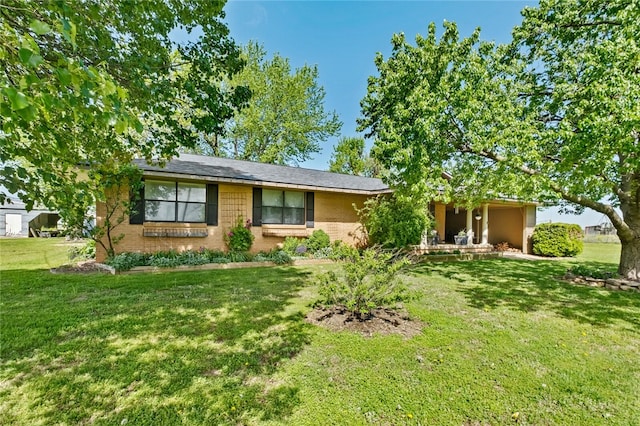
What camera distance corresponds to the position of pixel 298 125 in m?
25.2

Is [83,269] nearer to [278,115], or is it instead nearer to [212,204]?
[212,204]

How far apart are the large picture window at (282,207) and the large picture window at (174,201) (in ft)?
8.03

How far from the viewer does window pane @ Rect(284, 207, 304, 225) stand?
12633 millimetres

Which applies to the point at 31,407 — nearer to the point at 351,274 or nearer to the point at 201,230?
the point at 351,274

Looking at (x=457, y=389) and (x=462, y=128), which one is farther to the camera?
(x=462, y=128)

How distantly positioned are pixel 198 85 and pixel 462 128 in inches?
259

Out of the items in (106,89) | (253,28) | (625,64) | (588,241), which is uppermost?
(253,28)

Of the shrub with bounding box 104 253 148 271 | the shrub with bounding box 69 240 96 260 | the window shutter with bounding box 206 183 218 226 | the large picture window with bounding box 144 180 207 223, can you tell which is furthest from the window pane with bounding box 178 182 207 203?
the shrub with bounding box 69 240 96 260

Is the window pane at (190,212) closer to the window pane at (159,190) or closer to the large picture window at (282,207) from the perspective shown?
the window pane at (159,190)

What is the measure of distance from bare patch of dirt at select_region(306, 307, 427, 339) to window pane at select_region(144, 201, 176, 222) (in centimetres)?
747

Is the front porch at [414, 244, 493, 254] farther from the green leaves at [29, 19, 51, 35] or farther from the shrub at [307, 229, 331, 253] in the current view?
the green leaves at [29, 19, 51, 35]

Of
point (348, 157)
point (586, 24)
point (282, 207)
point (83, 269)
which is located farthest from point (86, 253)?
point (348, 157)

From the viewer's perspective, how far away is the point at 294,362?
3574 mm

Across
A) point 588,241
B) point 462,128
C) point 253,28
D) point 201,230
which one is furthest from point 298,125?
point 588,241
